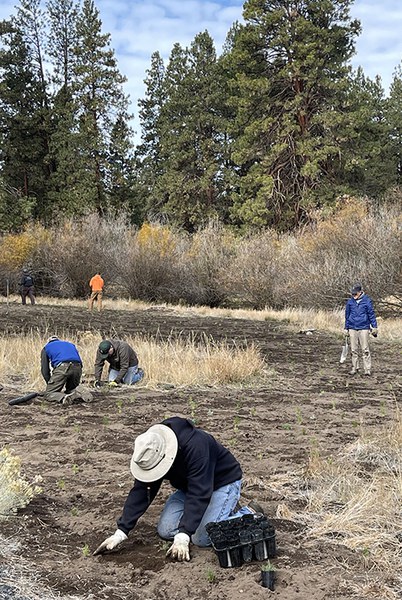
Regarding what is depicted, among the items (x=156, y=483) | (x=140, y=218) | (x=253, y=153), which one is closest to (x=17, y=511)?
(x=156, y=483)

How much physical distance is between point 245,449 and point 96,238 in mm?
30409

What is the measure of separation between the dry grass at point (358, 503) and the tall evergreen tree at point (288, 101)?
108ft

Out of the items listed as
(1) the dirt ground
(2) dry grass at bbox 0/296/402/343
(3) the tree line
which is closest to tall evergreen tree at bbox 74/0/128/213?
(3) the tree line

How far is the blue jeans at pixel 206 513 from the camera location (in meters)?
4.54

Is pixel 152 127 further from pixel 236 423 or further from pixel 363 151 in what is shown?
pixel 236 423

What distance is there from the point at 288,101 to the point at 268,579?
39.3 metres

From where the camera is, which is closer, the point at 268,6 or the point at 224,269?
the point at 224,269

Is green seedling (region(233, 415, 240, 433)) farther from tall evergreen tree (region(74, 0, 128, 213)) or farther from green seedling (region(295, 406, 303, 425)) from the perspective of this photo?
tall evergreen tree (region(74, 0, 128, 213))

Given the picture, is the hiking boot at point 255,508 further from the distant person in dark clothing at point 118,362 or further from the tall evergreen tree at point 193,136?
the tall evergreen tree at point 193,136

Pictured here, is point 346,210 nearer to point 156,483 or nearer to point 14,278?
point 14,278

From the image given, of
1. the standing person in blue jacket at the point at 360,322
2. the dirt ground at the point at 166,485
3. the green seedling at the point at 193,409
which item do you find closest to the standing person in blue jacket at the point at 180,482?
the dirt ground at the point at 166,485

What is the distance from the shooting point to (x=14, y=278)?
122 ft

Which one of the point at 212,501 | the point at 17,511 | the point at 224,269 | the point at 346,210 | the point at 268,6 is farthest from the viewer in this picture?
the point at 268,6

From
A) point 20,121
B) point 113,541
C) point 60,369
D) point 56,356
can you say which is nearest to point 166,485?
point 113,541
